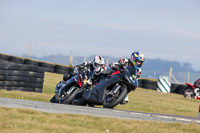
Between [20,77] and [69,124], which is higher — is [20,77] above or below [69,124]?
above

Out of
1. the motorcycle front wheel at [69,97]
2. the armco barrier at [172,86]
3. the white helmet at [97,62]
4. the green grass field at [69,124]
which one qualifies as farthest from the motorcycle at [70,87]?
the armco barrier at [172,86]

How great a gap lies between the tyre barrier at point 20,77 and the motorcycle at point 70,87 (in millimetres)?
4632

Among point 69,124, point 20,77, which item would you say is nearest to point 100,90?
point 69,124

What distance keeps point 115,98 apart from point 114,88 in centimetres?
27

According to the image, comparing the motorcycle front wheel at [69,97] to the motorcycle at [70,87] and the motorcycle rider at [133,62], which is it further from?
the motorcycle rider at [133,62]

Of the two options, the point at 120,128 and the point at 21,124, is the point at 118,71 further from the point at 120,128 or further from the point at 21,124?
the point at 21,124

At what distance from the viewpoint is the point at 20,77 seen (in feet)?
54.9

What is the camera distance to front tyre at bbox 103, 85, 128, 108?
31.3 ft

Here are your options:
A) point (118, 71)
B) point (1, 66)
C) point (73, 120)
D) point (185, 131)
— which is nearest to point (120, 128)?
point (73, 120)

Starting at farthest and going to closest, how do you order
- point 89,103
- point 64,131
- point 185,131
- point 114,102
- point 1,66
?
point 1,66
point 89,103
point 114,102
point 185,131
point 64,131

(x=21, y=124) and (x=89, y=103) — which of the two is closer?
(x=21, y=124)

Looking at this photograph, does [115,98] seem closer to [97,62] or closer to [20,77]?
[97,62]

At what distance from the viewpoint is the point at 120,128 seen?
6078mm

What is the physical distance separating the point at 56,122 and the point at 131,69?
14.1 feet
